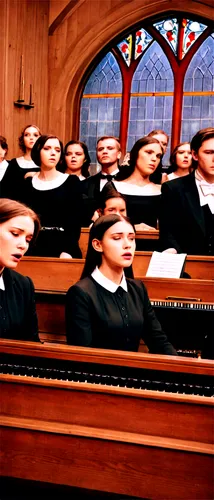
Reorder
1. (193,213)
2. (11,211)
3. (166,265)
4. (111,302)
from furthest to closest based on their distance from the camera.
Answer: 1. (193,213)
2. (166,265)
3. (111,302)
4. (11,211)

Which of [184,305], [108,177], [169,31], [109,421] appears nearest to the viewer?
[109,421]

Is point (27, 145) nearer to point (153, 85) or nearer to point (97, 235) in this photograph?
point (153, 85)

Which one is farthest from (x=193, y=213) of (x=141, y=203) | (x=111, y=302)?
(x=111, y=302)

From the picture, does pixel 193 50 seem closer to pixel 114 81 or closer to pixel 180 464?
pixel 114 81

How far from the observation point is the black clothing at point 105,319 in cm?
278

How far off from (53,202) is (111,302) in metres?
1.88

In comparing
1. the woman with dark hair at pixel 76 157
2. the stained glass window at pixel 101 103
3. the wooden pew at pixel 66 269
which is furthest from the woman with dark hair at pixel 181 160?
the stained glass window at pixel 101 103

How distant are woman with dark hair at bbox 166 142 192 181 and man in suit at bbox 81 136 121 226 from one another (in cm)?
59

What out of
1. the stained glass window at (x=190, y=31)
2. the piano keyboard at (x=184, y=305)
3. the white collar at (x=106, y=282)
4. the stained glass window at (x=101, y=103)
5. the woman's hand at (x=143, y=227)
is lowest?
the piano keyboard at (x=184, y=305)

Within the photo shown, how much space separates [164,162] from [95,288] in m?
5.72

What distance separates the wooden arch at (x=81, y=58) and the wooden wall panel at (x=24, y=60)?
17cm

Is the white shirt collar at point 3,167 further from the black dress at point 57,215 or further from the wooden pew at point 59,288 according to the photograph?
the wooden pew at point 59,288

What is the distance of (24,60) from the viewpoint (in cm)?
804

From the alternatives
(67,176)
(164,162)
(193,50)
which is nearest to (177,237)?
(67,176)
